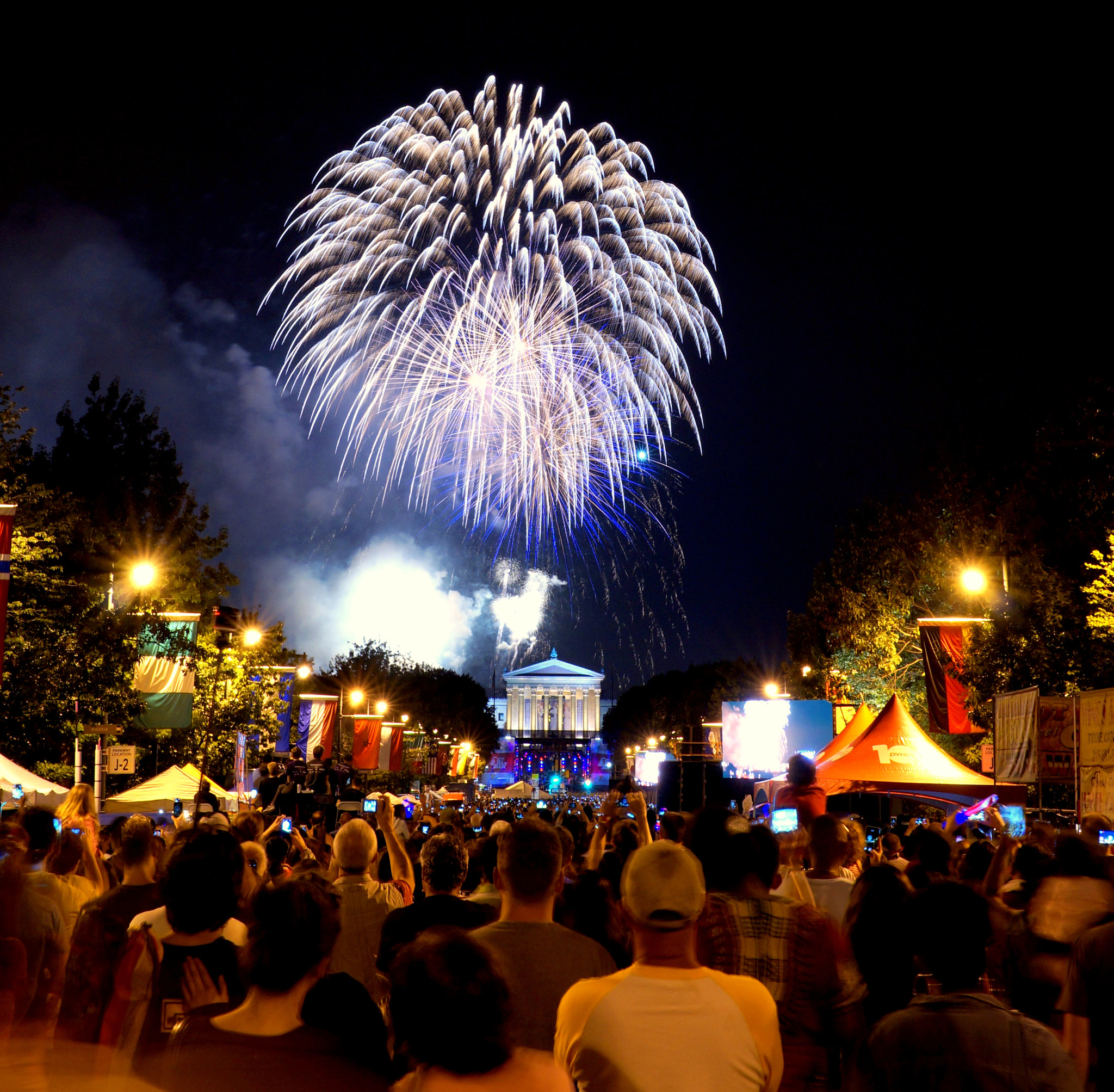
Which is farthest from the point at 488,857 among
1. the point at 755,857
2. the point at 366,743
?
the point at 366,743

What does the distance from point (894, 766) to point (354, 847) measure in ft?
52.5

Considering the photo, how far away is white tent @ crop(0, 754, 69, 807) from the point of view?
21.4m

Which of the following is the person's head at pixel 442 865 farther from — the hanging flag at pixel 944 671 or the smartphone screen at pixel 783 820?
the hanging flag at pixel 944 671

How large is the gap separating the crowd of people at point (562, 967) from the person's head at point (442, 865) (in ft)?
0.05

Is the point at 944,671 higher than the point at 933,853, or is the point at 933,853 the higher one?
the point at 944,671

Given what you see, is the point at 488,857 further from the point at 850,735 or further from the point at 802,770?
the point at 850,735

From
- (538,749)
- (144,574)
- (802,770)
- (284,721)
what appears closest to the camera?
(802,770)

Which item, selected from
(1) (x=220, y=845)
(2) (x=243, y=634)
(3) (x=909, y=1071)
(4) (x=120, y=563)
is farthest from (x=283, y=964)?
(2) (x=243, y=634)

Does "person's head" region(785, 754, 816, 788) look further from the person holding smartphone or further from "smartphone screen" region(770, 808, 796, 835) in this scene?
the person holding smartphone

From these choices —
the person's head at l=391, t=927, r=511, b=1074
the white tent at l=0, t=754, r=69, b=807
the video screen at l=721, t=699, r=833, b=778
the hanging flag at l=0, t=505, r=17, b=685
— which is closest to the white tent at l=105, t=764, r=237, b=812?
the white tent at l=0, t=754, r=69, b=807

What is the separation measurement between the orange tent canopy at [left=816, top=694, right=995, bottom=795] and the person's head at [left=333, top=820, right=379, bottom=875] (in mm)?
14598

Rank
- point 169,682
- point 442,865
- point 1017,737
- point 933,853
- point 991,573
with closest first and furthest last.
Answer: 1. point 442,865
2. point 933,853
3. point 1017,737
4. point 169,682
5. point 991,573

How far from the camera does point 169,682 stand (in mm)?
27625

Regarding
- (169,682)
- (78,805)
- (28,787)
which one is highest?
(169,682)
